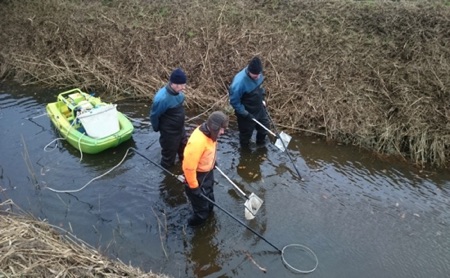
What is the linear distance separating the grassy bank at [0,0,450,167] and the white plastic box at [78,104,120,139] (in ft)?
9.74

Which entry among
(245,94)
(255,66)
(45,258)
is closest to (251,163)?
(245,94)

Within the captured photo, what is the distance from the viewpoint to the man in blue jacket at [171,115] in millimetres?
6806

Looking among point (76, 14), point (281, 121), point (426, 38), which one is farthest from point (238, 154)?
point (76, 14)

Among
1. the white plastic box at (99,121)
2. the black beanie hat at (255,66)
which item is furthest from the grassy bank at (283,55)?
the white plastic box at (99,121)

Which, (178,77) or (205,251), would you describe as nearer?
(205,251)

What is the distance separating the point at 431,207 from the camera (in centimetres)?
741

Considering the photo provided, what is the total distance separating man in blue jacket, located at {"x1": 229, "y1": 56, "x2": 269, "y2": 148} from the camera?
25.4 feet

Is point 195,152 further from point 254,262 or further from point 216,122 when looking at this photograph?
point 254,262

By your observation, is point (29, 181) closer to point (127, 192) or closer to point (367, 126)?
point (127, 192)

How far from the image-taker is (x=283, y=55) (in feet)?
37.4

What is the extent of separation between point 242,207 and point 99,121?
11.8ft

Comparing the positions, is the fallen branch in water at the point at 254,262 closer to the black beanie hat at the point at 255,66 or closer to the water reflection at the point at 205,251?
the water reflection at the point at 205,251

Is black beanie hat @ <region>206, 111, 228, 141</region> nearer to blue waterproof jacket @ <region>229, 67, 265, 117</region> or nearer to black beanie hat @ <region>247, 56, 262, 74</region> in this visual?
black beanie hat @ <region>247, 56, 262, 74</region>

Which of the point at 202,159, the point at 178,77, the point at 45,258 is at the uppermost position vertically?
the point at 178,77
